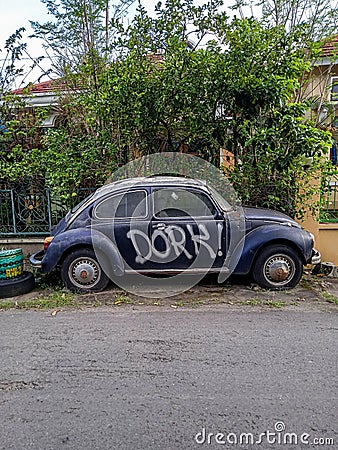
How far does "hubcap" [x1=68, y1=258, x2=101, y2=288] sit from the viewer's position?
5777mm

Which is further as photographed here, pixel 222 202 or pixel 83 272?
pixel 222 202

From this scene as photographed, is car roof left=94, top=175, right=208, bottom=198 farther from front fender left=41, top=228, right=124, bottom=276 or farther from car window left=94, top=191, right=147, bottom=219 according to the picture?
front fender left=41, top=228, right=124, bottom=276

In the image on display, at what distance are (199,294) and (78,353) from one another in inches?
91.9

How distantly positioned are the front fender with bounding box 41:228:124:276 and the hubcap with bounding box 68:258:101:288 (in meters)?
0.14

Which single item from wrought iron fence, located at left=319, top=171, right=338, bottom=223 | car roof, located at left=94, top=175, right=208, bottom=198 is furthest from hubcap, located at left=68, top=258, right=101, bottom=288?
wrought iron fence, located at left=319, top=171, right=338, bottom=223

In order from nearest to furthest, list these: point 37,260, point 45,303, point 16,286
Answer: point 45,303, point 16,286, point 37,260

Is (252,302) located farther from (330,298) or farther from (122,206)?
(122,206)

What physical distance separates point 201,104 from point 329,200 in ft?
10.5

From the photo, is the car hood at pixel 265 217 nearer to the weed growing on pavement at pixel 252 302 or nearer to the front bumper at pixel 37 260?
Answer: the weed growing on pavement at pixel 252 302

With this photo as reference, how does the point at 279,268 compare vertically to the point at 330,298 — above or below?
above

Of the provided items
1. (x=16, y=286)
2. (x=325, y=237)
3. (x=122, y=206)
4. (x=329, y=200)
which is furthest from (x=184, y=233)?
(x=329, y=200)

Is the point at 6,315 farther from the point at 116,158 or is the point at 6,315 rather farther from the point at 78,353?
the point at 116,158

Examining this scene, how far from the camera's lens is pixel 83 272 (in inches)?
227

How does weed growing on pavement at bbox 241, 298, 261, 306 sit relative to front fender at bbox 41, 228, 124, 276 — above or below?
below
